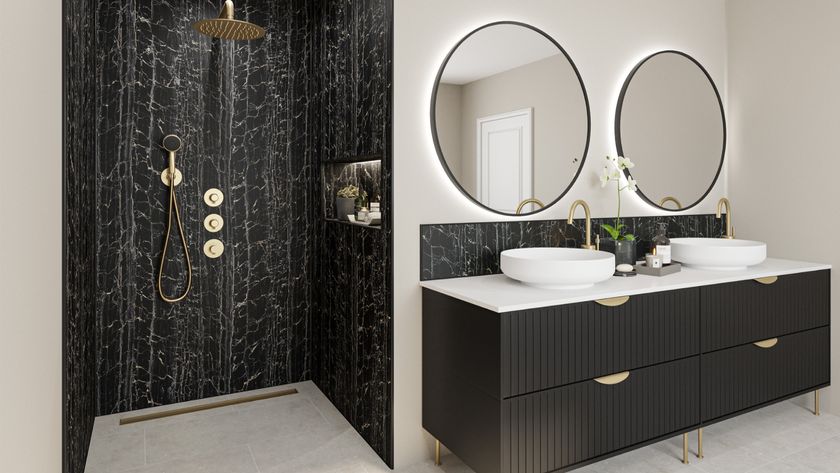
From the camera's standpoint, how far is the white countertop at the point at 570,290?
6.71ft

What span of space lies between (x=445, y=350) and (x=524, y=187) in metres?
0.91

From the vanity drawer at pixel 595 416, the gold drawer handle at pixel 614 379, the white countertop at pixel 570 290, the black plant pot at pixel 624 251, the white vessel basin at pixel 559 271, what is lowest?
the vanity drawer at pixel 595 416

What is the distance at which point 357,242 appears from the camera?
110 inches

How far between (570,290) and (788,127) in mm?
1926

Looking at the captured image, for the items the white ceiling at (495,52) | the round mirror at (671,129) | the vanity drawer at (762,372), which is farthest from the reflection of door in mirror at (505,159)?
the vanity drawer at (762,372)

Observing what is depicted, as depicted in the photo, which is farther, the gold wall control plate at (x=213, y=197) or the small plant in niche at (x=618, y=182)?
the gold wall control plate at (x=213, y=197)

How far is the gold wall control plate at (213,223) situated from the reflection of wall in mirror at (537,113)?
1490 mm

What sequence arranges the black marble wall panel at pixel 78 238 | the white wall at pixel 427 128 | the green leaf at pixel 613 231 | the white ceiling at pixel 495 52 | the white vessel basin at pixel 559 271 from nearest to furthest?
the black marble wall panel at pixel 78 238, the white vessel basin at pixel 559 271, the white wall at pixel 427 128, the white ceiling at pixel 495 52, the green leaf at pixel 613 231

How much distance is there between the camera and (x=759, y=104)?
323cm

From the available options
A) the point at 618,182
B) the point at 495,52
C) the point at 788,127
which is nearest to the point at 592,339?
the point at 618,182

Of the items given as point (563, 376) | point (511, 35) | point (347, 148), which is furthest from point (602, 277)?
point (347, 148)

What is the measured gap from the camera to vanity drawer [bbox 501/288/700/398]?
6.52 feet

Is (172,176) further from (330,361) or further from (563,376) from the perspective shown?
(563,376)

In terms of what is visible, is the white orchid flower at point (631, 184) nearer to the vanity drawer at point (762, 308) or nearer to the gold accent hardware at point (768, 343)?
the vanity drawer at point (762, 308)
